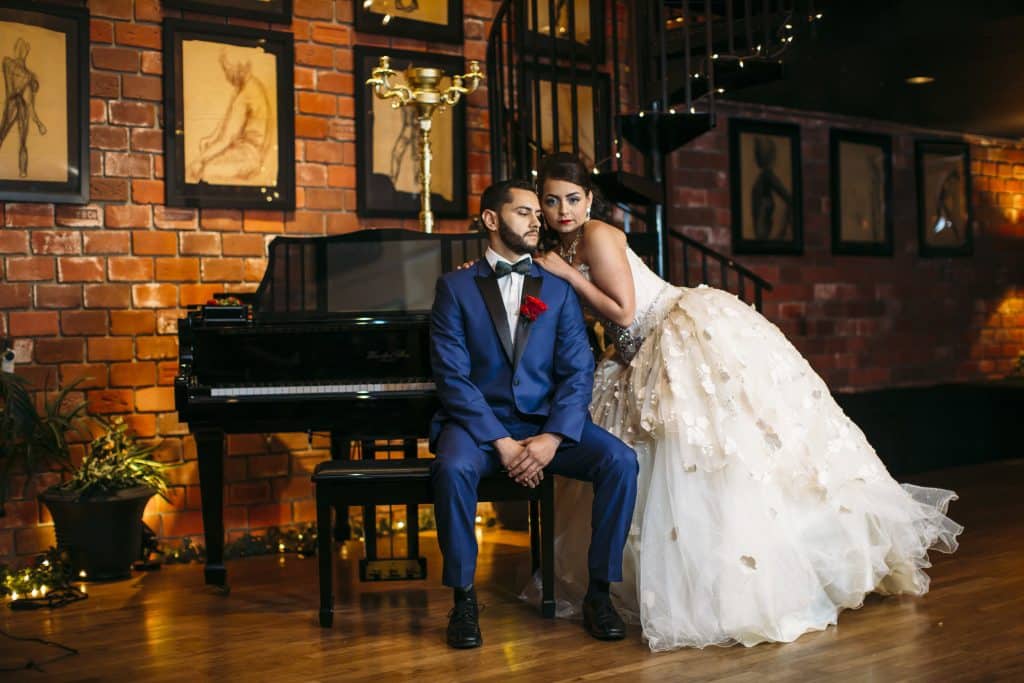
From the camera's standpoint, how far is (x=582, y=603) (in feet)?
11.9

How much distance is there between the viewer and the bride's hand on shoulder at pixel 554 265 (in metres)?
3.63

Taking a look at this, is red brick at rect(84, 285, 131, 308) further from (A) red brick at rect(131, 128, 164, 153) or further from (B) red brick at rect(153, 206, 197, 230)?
(A) red brick at rect(131, 128, 164, 153)

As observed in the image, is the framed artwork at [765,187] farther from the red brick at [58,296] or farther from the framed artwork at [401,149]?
the red brick at [58,296]

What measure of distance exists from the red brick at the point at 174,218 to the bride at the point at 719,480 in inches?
78.1

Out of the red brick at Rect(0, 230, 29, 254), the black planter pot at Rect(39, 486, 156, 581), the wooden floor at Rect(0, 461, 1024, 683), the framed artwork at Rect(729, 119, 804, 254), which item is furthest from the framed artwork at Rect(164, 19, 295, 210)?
the framed artwork at Rect(729, 119, 804, 254)

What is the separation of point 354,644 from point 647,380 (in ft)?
3.98

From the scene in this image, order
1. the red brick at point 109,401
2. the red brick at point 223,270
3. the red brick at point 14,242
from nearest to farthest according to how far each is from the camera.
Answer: the red brick at point 14,242
the red brick at point 109,401
the red brick at point 223,270

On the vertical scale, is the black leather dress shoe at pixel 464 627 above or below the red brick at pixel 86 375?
below

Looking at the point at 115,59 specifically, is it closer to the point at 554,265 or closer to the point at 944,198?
the point at 554,265

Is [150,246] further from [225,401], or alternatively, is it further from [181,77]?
[225,401]

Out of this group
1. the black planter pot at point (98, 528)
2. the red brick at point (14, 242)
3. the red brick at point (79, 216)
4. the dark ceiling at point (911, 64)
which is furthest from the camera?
the dark ceiling at point (911, 64)

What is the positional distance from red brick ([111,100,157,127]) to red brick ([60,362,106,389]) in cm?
104

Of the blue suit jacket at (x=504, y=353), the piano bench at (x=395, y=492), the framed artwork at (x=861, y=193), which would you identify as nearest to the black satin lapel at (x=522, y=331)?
the blue suit jacket at (x=504, y=353)

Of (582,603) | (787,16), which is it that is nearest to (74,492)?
(582,603)
